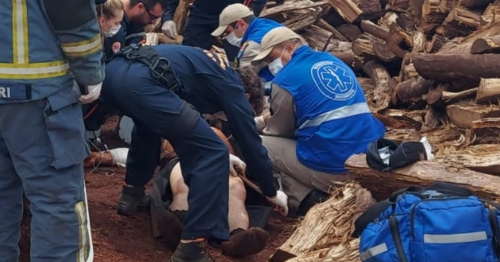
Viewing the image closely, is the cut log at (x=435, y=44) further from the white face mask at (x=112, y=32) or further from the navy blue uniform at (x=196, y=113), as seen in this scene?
the navy blue uniform at (x=196, y=113)

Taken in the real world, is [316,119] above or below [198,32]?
above

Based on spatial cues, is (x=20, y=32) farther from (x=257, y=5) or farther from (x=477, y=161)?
(x=257, y=5)

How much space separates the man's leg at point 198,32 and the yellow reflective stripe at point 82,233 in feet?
15.3

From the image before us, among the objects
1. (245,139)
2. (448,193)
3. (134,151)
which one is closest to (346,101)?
(245,139)

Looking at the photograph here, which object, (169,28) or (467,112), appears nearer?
(467,112)

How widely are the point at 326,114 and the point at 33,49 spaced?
279 centimetres

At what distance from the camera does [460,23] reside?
322 inches

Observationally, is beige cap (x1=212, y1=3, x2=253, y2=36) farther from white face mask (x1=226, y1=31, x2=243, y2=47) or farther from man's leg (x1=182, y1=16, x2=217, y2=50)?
man's leg (x1=182, y1=16, x2=217, y2=50)

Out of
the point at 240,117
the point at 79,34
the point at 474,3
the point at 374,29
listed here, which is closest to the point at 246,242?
the point at 240,117

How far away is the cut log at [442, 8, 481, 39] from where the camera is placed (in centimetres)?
805

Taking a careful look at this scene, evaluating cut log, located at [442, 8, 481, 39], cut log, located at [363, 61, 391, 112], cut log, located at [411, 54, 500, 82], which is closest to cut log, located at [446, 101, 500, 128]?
cut log, located at [411, 54, 500, 82]

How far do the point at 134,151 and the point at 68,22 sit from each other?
1882 mm

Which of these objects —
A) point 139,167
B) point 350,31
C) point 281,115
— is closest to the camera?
point 139,167

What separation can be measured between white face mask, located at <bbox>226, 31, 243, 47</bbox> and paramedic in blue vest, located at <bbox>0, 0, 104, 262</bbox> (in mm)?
3884
